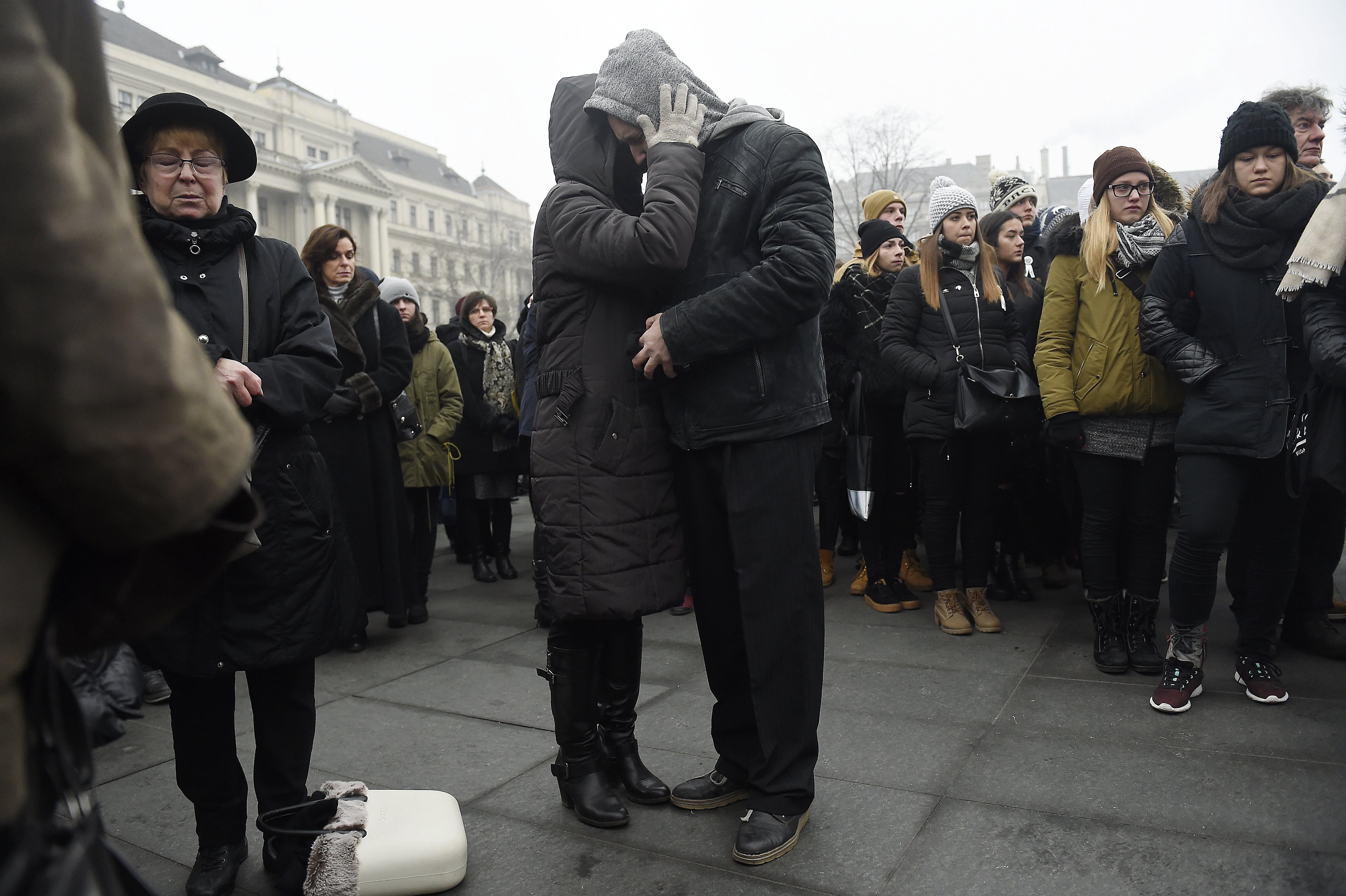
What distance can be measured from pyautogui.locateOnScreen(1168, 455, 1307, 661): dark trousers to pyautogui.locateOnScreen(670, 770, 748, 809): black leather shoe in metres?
1.91

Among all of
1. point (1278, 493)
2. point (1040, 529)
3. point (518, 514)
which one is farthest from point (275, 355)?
point (518, 514)

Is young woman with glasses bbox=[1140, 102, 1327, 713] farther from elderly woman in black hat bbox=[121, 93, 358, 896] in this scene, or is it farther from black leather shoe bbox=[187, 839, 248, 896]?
black leather shoe bbox=[187, 839, 248, 896]

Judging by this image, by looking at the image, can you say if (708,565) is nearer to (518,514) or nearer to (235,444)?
(235,444)

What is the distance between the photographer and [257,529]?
2633 mm

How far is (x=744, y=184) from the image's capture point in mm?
2863

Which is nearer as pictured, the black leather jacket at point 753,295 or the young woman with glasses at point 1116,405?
the black leather jacket at point 753,295

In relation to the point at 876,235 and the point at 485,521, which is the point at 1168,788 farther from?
the point at 485,521

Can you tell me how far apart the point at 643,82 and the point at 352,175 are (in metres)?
78.9

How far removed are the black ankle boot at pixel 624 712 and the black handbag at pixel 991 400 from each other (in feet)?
8.04

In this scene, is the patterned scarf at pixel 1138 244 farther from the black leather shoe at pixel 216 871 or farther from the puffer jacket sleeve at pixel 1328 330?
the black leather shoe at pixel 216 871

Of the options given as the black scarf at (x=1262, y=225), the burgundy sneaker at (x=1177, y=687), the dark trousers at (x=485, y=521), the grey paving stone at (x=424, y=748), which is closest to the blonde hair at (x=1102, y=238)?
the black scarf at (x=1262, y=225)

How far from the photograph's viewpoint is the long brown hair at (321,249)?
5.25m

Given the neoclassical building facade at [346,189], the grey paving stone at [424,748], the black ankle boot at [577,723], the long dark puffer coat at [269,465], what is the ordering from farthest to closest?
the neoclassical building facade at [346,189], the grey paving stone at [424,748], the black ankle boot at [577,723], the long dark puffer coat at [269,465]

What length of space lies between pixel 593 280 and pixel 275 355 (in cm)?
90
